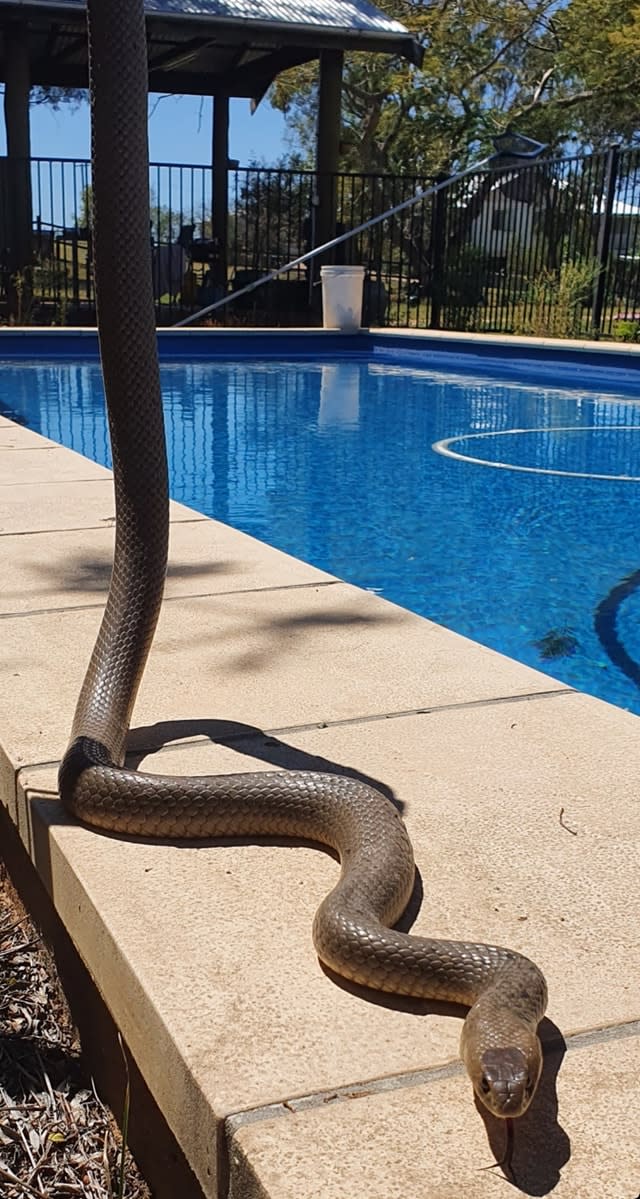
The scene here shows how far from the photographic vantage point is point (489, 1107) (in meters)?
1.31

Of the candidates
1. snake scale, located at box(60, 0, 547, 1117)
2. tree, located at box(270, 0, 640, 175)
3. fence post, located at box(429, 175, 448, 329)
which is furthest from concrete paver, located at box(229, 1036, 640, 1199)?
tree, located at box(270, 0, 640, 175)

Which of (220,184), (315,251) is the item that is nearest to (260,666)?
(315,251)

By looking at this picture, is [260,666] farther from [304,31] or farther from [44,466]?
[304,31]

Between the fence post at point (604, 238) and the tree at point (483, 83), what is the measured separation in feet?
47.8

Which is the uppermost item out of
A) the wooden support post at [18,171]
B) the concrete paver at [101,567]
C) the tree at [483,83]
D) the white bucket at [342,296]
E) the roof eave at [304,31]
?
the tree at [483,83]

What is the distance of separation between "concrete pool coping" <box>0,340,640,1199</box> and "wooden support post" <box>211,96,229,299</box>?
14966 millimetres

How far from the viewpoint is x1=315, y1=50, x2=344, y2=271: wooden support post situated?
1653 cm

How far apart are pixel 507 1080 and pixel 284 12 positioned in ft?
55.5

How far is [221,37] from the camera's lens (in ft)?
50.4

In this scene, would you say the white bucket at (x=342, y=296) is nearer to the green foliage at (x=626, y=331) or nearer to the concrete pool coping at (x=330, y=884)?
the green foliage at (x=626, y=331)

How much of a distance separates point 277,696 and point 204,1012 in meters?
1.22

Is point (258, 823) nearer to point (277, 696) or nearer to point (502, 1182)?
point (277, 696)

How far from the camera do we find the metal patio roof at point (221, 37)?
48.6ft

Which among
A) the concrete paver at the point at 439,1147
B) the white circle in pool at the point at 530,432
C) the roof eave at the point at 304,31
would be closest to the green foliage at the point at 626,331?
the roof eave at the point at 304,31
